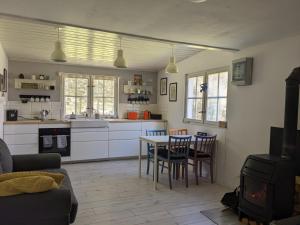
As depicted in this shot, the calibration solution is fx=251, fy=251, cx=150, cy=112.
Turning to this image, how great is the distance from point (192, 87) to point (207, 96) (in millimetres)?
537

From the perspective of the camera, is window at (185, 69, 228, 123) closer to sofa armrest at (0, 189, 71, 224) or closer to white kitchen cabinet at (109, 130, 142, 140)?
white kitchen cabinet at (109, 130, 142, 140)

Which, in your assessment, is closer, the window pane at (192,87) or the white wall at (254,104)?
the white wall at (254,104)

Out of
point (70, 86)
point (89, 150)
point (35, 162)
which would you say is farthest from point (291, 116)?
point (70, 86)

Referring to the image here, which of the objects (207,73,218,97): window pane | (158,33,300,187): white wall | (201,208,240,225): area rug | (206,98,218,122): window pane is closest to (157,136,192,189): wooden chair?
(158,33,300,187): white wall

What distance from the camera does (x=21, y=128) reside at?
190 inches

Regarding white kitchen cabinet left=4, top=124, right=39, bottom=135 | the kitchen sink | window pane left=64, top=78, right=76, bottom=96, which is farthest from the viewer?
window pane left=64, top=78, right=76, bottom=96

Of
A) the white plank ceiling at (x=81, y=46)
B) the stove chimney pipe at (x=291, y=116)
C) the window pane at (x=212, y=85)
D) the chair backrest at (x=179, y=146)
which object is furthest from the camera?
the window pane at (x=212, y=85)

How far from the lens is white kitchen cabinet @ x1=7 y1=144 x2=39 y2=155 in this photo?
4.80m

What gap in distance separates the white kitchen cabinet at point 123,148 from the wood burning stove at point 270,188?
3.40 meters

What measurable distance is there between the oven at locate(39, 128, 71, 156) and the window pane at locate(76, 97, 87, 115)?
79 cm

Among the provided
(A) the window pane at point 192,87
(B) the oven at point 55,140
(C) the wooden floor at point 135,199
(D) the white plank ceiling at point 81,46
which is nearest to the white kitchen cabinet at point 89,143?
(B) the oven at point 55,140

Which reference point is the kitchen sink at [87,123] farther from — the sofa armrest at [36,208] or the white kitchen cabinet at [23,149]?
the sofa armrest at [36,208]

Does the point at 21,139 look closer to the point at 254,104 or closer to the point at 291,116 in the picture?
the point at 254,104

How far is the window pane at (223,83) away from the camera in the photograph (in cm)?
424
